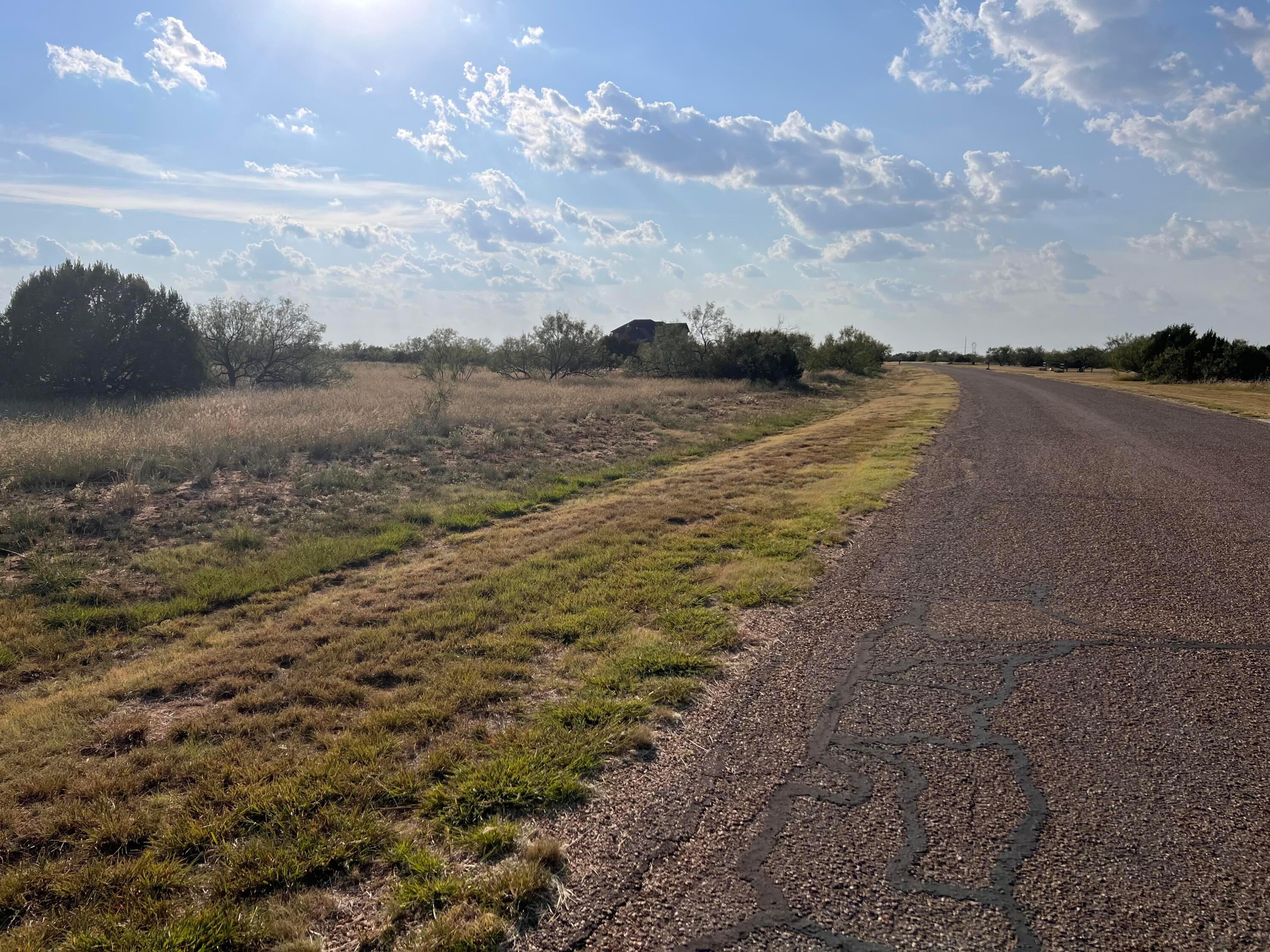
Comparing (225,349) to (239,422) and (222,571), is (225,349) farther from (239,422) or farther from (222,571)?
(222,571)

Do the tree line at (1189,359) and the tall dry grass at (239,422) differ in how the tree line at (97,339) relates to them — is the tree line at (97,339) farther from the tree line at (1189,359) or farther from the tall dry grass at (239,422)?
the tree line at (1189,359)

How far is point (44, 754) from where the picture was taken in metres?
3.89

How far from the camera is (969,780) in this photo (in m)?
3.19

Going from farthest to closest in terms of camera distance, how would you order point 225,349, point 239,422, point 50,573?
point 225,349 < point 239,422 < point 50,573

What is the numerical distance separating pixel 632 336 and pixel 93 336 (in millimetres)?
48146

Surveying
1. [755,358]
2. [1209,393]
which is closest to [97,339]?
[755,358]

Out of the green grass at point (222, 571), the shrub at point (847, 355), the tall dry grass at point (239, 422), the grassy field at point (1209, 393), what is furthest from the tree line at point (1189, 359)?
the green grass at point (222, 571)

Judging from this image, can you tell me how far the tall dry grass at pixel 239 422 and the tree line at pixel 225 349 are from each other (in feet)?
6.57

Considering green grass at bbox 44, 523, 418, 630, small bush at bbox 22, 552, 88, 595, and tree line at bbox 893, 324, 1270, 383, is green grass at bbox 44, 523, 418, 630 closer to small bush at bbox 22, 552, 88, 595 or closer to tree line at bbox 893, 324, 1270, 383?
small bush at bbox 22, 552, 88, 595

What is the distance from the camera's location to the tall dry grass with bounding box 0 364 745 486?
10.6m

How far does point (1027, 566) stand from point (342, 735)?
5905 mm

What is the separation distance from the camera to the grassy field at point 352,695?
2715 millimetres

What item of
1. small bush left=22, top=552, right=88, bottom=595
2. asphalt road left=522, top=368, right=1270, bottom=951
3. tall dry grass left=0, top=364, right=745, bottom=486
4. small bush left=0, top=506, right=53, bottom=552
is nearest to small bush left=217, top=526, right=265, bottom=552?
small bush left=22, top=552, right=88, bottom=595

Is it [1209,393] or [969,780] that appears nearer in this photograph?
[969,780]
